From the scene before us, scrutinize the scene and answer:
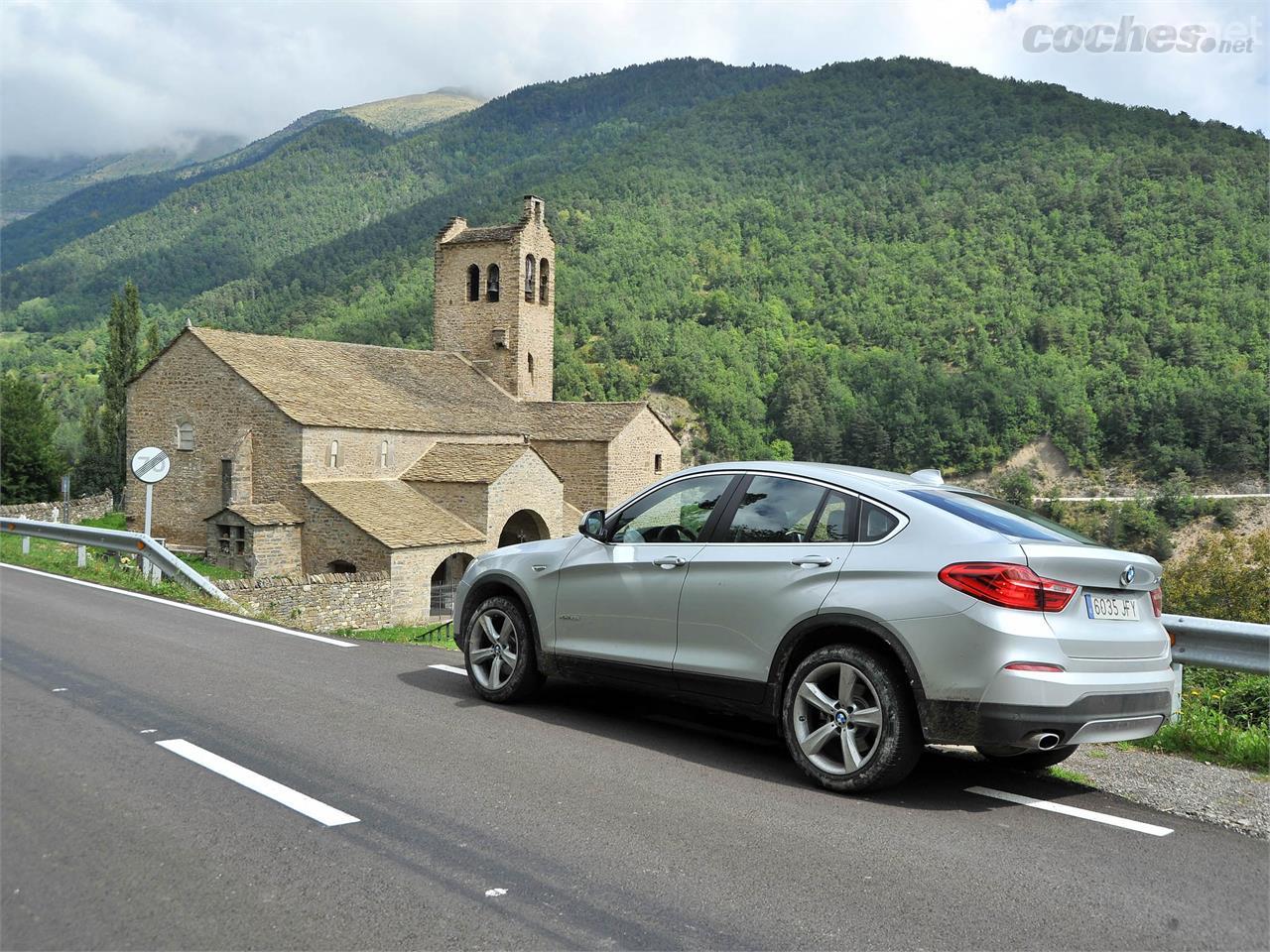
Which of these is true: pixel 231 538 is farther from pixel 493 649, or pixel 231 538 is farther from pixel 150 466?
pixel 493 649

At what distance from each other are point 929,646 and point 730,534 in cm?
149

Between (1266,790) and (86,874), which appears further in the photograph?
(1266,790)

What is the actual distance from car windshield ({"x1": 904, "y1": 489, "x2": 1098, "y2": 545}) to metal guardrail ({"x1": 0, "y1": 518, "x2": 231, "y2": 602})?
1079cm

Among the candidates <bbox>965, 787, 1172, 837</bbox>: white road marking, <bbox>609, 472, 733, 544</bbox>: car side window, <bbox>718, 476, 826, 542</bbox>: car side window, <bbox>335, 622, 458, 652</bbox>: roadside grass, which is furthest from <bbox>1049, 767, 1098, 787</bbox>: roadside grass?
<bbox>335, 622, 458, 652</bbox>: roadside grass

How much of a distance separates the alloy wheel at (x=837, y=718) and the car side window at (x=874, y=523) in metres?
0.71

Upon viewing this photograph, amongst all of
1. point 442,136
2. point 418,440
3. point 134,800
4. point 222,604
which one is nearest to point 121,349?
point 418,440

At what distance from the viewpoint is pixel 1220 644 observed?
6.12 metres

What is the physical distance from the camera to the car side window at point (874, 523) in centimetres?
538

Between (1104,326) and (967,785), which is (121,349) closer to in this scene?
(967,785)

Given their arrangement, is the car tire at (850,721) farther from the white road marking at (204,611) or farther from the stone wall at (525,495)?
the stone wall at (525,495)

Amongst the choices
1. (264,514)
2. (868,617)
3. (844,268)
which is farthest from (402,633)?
(844,268)

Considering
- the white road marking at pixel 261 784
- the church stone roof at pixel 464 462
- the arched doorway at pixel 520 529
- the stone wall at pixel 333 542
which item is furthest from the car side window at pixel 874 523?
the arched doorway at pixel 520 529

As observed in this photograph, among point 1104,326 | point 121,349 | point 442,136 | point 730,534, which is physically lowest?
point 730,534

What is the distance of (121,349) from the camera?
5591 cm
